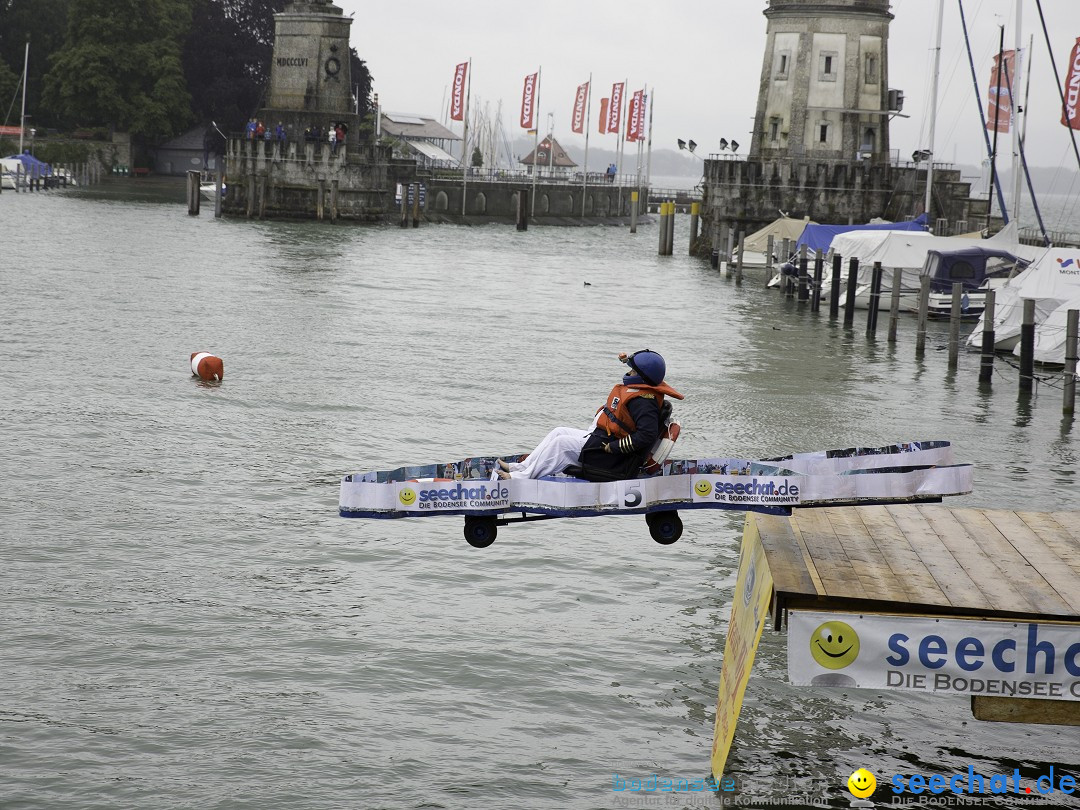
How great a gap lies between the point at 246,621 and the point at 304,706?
2112 millimetres

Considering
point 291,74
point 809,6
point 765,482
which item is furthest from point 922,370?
point 291,74

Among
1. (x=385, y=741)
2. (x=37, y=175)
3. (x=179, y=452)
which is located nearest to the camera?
(x=385, y=741)

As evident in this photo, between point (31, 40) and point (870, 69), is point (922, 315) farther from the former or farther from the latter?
point (31, 40)

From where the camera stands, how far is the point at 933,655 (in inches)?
322

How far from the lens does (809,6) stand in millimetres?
68500

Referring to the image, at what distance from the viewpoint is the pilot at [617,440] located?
12016 millimetres

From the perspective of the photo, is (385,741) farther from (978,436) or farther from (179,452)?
(978,436)

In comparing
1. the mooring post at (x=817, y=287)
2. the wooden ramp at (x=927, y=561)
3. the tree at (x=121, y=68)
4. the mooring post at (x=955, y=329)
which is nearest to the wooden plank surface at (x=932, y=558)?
the wooden ramp at (x=927, y=561)

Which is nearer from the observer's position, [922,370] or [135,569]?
[135,569]

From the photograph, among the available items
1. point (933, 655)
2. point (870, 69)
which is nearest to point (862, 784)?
point (933, 655)

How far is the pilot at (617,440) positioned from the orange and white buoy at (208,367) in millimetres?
14913

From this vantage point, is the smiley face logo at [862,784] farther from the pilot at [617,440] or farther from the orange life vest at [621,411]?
the orange life vest at [621,411]

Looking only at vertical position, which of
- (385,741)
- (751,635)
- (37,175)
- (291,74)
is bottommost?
(385,741)

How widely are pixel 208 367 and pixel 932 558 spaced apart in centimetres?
1890
